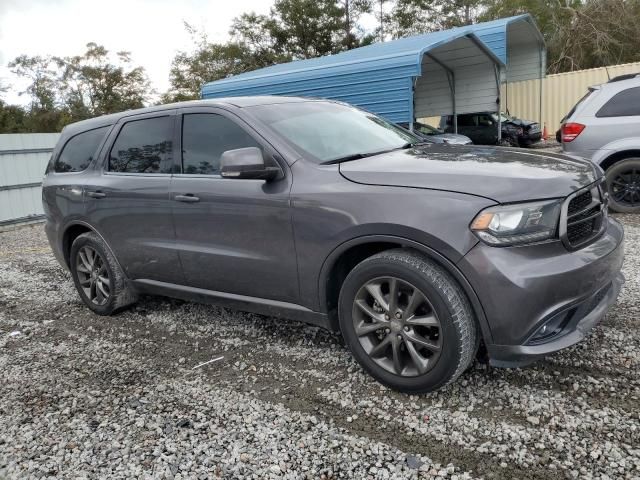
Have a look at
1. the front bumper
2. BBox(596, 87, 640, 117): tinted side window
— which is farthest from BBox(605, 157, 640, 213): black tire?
the front bumper

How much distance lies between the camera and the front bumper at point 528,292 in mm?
2486

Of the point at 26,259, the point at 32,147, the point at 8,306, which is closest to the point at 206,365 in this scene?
the point at 8,306

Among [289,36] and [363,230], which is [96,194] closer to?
[363,230]

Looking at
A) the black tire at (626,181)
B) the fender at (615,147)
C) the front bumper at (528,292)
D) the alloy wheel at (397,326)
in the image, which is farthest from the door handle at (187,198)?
the black tire at (626,181)

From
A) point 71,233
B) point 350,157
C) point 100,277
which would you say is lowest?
point 100,277

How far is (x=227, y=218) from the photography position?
11.3ft

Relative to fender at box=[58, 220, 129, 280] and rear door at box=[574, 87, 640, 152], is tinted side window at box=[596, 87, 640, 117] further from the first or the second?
fender at box=[58, 220, 129, 280]

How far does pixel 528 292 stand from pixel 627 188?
5.40 m

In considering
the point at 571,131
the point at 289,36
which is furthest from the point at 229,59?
the point at 571,131

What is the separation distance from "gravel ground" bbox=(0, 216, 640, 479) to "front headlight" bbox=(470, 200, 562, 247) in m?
0.90

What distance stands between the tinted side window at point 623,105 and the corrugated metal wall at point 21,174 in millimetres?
11443

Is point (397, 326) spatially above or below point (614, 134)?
below

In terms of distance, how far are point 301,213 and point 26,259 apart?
6.24 m

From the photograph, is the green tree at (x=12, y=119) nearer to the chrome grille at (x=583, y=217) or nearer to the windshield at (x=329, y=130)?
the windshield at (x=329, y=130)
